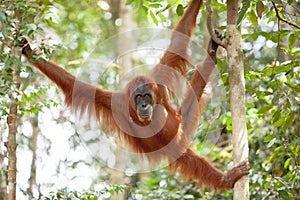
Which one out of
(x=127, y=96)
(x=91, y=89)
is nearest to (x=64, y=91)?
(x=91, y=89)

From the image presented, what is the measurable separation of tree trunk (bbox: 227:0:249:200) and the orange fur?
2.42 ft

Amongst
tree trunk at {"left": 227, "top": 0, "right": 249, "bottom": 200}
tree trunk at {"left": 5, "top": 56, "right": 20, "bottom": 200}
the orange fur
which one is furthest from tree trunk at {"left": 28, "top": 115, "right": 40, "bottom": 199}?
tree trunk at {"left": 227, "top": 0, "right": 249, "bottom": 200}

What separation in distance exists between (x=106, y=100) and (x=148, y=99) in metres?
0.41

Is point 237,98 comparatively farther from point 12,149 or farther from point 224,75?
point 12,149

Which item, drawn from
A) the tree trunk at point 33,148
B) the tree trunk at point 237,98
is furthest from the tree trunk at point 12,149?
the tree trunk at point 33,148

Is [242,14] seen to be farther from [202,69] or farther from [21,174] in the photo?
[21,174]

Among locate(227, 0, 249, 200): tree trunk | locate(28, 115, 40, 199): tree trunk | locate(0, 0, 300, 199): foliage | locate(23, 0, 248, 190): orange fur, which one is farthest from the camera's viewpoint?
locate(28, 115, 40, 199): tree trunk

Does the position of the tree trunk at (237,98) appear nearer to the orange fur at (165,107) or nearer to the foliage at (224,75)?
the foliage at (224,75)

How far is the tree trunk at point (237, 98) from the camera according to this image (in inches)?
132

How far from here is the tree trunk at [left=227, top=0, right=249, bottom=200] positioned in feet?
11.0

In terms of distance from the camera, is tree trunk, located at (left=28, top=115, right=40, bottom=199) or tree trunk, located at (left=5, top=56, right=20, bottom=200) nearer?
tree trunk, located at (left=5, top=56, right=20, bottom=200)

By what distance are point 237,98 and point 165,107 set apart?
4.79 feet

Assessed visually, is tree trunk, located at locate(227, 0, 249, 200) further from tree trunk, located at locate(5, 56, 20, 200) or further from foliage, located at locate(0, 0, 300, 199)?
tree trunk, located at locate(5, 56, 20, 200)

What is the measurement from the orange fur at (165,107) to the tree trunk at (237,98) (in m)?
0.74
